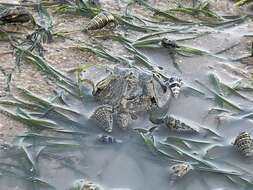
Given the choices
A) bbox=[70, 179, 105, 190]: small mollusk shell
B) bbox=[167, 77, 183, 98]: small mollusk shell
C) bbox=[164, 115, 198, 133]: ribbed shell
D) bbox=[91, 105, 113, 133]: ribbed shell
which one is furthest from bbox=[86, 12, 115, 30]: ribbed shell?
bbox=[70, 179, 105, 190]: small mollusk shell

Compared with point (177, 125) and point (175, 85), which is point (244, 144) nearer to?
point (177, 125)

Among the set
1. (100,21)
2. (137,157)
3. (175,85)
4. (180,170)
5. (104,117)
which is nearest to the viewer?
(180,170)

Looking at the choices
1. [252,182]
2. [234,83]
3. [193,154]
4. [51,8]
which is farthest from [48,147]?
[51,8]

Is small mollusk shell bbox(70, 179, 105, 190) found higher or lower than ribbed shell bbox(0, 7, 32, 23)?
lower

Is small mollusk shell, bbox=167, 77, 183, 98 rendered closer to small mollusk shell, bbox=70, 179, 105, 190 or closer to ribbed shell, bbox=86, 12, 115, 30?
ribbed shell, bbox=86, 12, 115, 30

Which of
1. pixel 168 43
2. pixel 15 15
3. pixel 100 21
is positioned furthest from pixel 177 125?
pixel 15 15

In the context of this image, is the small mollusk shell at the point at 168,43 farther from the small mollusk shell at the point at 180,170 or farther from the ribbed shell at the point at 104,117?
the small mollusk shell at the point at 180,170
